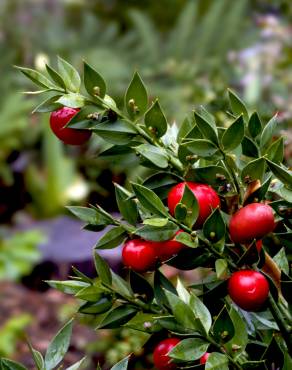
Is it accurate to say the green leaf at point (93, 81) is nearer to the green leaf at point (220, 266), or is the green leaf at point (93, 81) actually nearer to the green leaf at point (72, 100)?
the green leaf at point (72, 100)

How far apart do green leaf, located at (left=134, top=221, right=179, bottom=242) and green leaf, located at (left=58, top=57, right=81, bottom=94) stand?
0.16 meters

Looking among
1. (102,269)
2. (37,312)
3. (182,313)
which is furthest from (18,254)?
(182,313)

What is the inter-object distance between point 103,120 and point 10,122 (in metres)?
2.46

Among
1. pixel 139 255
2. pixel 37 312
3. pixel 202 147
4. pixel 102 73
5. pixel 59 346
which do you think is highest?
pixel 202 147

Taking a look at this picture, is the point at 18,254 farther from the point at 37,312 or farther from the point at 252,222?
the point at 252,222

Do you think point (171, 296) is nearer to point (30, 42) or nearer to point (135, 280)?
point (135, 280)

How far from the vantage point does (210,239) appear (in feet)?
2.10

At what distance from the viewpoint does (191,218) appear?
2.06ft

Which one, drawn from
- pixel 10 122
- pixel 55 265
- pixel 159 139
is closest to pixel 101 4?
pixel 10 122

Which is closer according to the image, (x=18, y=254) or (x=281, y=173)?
(x=281, y=173)

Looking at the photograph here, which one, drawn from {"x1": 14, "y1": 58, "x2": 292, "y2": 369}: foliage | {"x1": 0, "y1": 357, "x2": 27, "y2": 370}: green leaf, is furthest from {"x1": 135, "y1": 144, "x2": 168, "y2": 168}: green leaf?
{"x1": 0, "y1": 357, "x2": 27, "y2": 370}: green leaf

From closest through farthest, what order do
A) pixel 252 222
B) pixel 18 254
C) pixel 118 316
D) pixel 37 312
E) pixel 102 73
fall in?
pixel 252 222 < pixel 118 316 < pixel 18 254 < pixel 37 312 < pixel 102 73

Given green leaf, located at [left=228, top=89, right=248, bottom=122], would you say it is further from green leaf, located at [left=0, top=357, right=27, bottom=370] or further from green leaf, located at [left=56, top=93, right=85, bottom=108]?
green leaf, located at [left=0, top=357, right=27, bottom=370]

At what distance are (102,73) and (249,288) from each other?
10.0 feet
